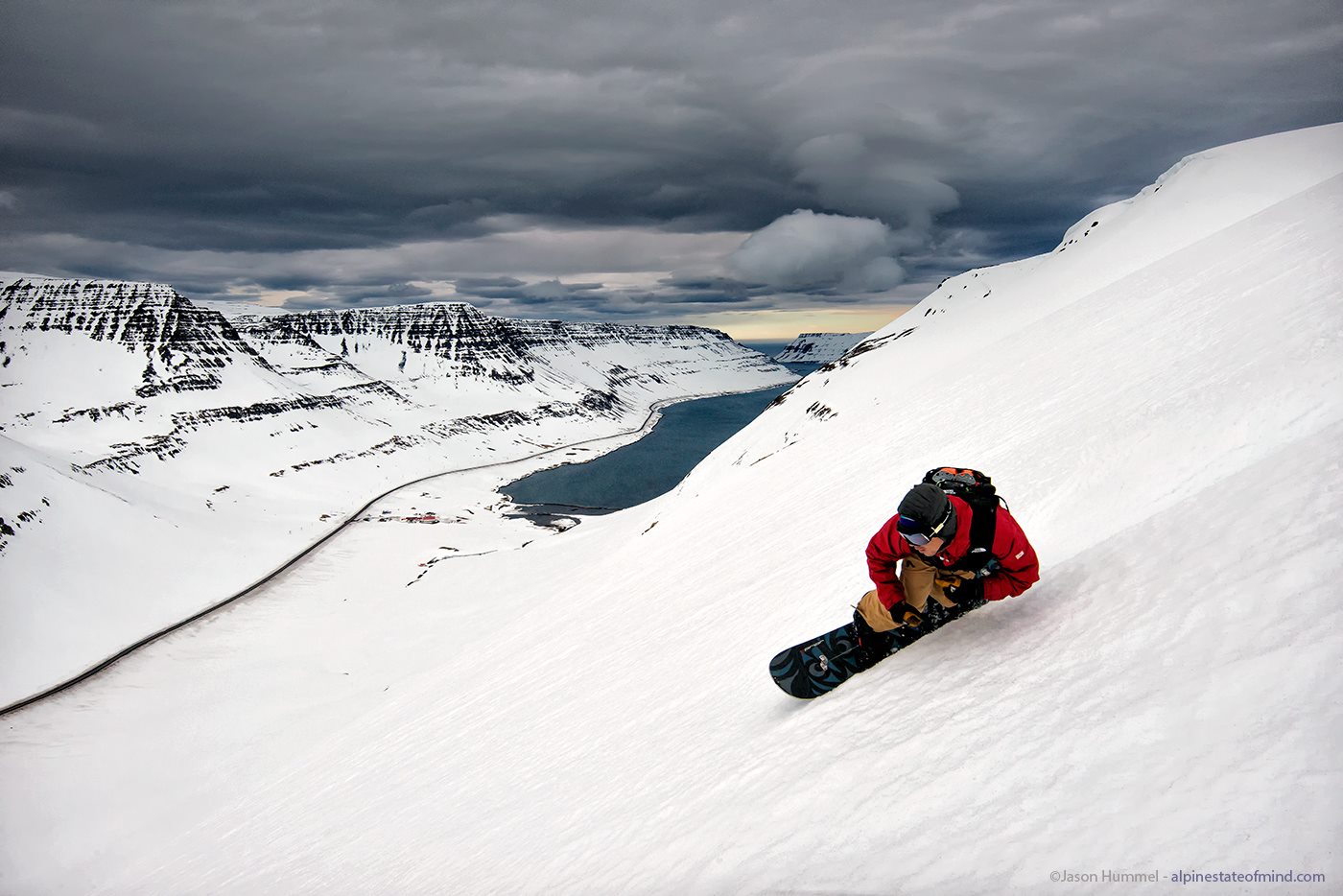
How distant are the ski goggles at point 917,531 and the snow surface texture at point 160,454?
60644 mm

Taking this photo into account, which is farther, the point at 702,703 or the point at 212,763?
the point at 212,763

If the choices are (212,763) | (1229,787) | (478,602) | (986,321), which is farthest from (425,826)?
(986,321)

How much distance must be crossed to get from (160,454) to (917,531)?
428 feet

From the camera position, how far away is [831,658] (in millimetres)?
6645

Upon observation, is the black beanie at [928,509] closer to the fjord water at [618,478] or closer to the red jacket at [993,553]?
the red jacket at [993,553]

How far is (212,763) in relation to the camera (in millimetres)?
29781

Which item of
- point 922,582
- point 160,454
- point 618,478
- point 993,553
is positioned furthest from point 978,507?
point 160,454

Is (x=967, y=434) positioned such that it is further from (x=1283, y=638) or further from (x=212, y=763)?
(x=212, y=763)

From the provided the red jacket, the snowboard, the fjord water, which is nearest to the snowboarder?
the red jacket

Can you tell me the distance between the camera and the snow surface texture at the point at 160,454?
55.0 metres

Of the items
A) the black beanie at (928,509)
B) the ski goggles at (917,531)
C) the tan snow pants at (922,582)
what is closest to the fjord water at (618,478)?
the tan snow pants at (922,582)

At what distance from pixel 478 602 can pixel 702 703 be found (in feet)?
113

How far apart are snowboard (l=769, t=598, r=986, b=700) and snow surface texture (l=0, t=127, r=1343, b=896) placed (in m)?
0.17

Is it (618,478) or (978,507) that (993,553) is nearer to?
(978,507)
